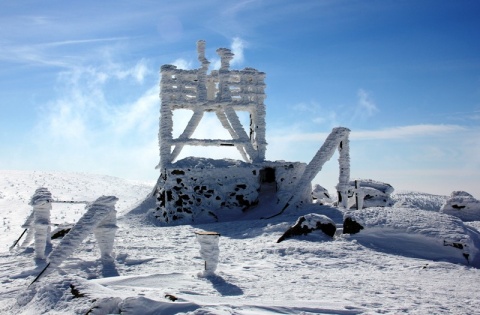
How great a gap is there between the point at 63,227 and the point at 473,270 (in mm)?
11829

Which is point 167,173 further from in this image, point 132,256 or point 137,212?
point 132,256

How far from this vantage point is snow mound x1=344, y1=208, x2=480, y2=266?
1149cm

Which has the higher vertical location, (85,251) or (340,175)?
(340,175)

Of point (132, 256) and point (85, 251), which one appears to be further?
point (85, 251)

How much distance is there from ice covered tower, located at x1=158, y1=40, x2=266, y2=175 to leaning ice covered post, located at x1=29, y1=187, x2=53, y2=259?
9.45 meters

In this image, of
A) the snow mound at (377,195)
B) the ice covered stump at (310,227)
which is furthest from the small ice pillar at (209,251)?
the snow mound at (377,195)

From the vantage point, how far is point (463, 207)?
2120 cm

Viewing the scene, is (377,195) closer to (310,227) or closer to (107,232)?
(310,227)

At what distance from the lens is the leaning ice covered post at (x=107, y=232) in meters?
10.3

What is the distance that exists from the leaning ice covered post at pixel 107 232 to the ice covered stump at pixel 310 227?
4586 millimetres

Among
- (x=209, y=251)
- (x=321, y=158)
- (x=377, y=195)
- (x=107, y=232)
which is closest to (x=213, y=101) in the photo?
(x=321, y=158)

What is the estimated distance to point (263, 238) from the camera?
44.9 ft

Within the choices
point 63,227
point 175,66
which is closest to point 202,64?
point 175,66

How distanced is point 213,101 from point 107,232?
41.0 feet
